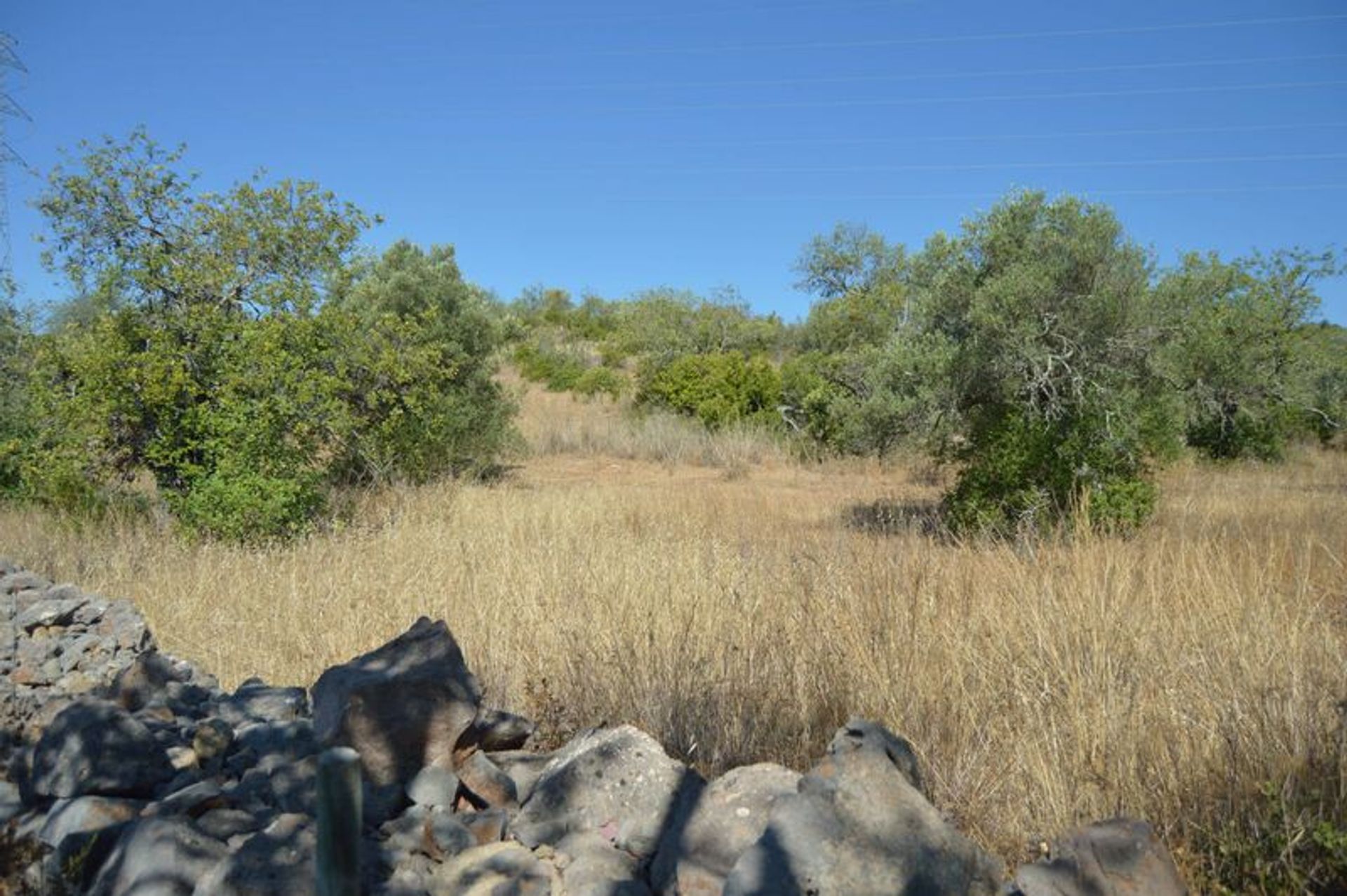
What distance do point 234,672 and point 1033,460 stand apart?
8548 mm

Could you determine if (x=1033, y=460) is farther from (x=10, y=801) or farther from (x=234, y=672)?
(x=10, y=801)

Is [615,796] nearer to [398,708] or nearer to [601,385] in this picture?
[398,708]

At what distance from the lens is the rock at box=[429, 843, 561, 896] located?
2.75 meters

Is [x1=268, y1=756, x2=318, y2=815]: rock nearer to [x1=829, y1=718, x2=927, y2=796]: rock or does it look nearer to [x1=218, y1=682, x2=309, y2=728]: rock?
[x1=218, y1=682, x2=309, y2=728]: rock

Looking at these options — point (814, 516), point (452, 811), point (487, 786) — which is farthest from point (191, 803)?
point (814, 516)

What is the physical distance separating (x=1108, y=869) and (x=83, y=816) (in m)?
3.33

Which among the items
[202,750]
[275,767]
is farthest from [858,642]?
[202,750]

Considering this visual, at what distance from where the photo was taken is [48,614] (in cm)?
539

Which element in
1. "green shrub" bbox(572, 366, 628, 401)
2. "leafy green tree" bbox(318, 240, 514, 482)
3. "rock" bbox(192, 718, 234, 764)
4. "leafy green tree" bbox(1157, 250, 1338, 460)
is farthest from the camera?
"green shrub" bbox(572, 366, 628, 401)

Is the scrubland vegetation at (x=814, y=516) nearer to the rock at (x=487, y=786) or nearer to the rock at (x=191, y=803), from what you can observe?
the rock at (x=487, y=786)

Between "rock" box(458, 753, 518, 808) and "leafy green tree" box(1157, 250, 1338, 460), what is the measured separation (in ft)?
51.1

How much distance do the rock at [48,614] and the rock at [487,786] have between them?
3444 millimetres

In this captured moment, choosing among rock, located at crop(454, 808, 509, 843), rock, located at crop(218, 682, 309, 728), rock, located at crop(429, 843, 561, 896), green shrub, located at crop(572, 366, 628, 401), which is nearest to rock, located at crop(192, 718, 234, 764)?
rock, located at crop(218, 682, 309, 728)

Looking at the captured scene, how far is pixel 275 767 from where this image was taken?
340 centimetres
